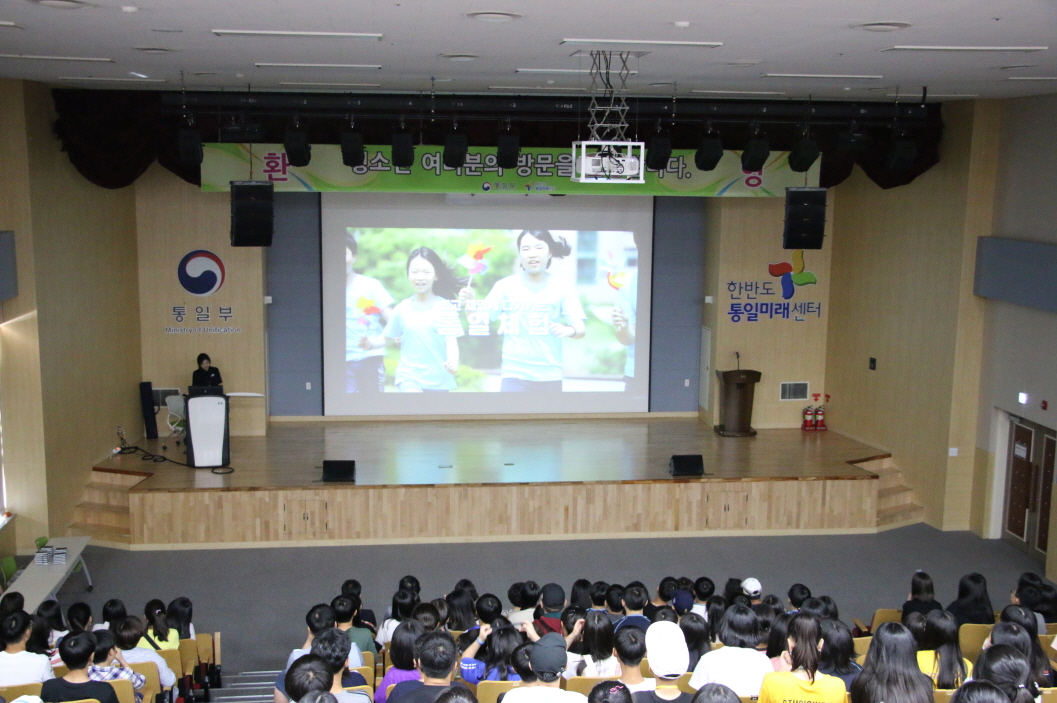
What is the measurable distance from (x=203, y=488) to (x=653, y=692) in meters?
7.13

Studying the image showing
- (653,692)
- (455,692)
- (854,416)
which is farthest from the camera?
(854,416)

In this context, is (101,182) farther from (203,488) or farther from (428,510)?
(428,510)

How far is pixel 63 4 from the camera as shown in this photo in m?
5.54

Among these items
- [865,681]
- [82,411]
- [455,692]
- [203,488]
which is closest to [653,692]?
[865,681]

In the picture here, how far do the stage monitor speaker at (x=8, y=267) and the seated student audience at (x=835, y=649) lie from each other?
299 inches

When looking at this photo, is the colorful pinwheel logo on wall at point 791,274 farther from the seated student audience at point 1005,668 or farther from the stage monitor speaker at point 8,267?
the seated student audience at point 1005,668

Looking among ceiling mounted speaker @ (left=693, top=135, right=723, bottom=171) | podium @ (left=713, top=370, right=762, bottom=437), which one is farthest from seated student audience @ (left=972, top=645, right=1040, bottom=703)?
podium @ (left=713, top=370, right=762, bottom=437)

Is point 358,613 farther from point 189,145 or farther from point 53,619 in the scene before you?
point 189,145

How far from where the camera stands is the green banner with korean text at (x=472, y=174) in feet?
36.2

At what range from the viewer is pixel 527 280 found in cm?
1321

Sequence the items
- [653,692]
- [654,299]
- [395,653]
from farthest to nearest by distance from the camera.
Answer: [654,299], [395,653], [653,692]

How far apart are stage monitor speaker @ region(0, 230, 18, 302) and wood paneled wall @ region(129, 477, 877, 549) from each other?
228 cm

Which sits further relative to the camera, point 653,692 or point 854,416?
point 854,416

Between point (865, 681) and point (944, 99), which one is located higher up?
point (944, 99)
